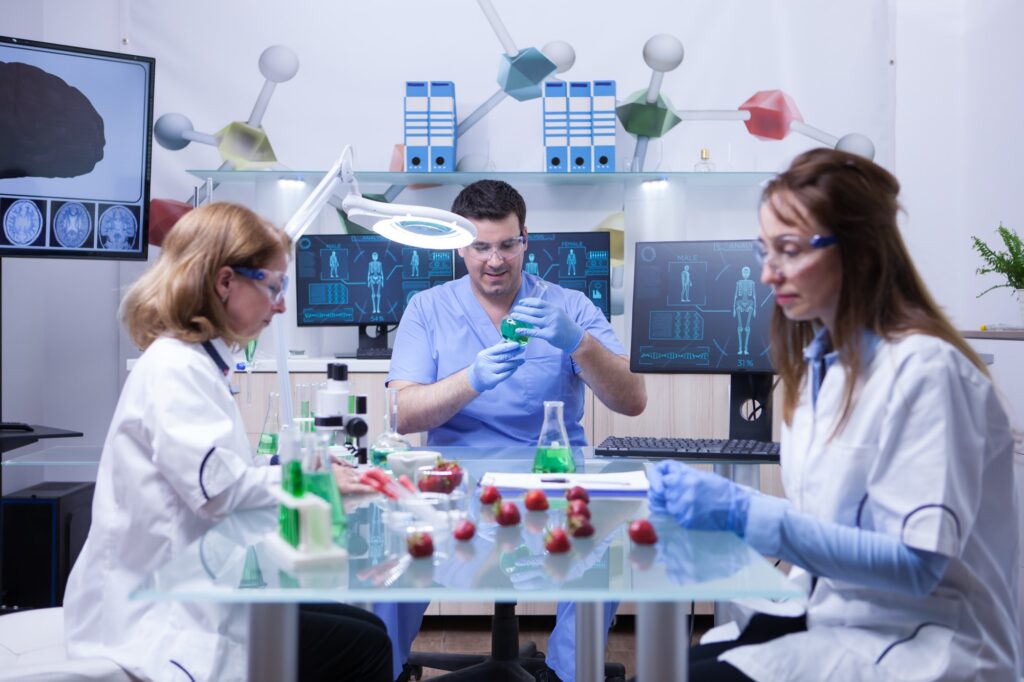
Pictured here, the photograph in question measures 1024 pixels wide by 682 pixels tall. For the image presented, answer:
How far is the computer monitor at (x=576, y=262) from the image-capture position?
3.42m

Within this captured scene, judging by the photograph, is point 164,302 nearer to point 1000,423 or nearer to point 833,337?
point 833,337

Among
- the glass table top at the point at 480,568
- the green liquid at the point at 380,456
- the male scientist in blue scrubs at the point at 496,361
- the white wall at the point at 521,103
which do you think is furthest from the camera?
the white wall at the point at 521,103

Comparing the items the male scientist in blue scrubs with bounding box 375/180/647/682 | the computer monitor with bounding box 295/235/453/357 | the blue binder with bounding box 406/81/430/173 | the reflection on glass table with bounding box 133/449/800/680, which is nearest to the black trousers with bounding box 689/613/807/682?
the reflection on glass table with bounding box 133/449/800/680

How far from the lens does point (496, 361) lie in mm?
2242

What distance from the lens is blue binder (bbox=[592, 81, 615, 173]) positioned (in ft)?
11.2

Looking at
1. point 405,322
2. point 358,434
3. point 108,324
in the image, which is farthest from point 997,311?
point 108,324

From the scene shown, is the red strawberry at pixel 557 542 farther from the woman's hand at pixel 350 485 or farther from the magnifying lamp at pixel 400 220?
the magnifying lamp at pixel 400 220

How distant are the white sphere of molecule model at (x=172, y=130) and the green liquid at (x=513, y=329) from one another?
204 cm

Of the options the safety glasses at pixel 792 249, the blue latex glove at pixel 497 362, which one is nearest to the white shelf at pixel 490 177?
the blue latex glove at pixel 497 362

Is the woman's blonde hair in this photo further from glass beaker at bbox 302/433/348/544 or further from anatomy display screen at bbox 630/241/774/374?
anatomy display screen at bbox 630/241/774/374

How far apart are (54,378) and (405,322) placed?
1909 millimetres

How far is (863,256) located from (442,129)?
2.40 metres

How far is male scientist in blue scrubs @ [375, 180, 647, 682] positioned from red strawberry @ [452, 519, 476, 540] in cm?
100

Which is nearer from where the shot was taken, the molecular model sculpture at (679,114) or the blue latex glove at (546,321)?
the blue latex glove at (546,321)
